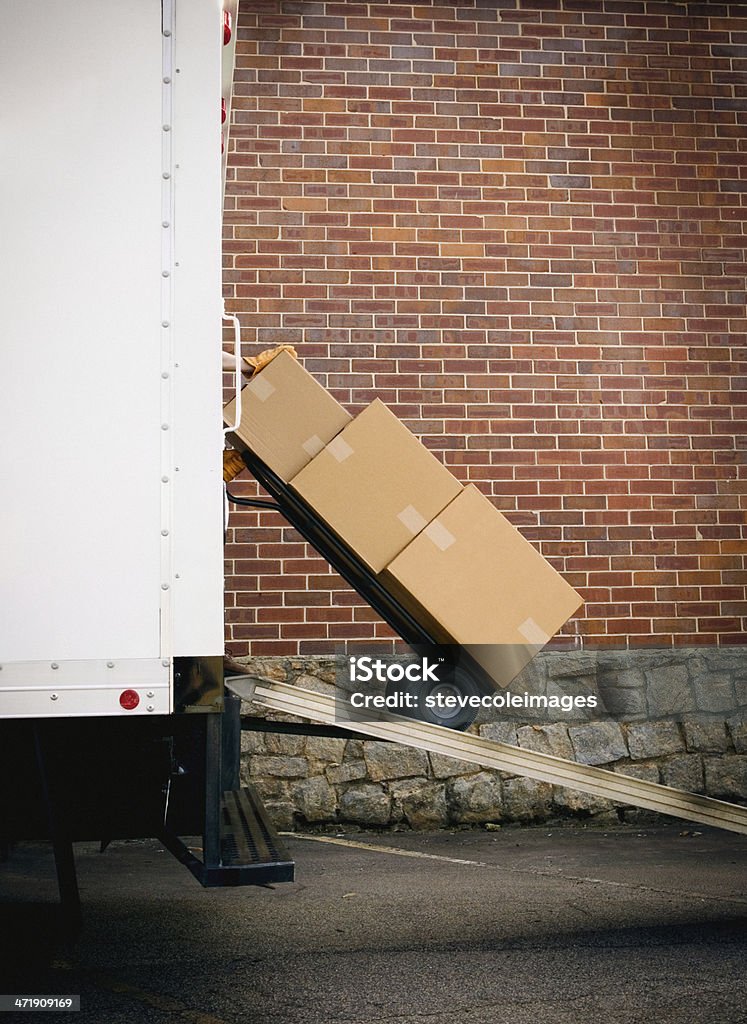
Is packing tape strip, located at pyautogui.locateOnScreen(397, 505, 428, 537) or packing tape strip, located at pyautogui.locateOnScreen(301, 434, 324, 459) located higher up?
packing tape strip, located at pyautogui.locateOnScreen(301, 434, 324, 459)

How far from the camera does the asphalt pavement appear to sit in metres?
2.96

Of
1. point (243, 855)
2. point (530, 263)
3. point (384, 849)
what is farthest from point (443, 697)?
point (530, 263)


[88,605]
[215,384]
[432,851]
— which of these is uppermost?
[215,384]

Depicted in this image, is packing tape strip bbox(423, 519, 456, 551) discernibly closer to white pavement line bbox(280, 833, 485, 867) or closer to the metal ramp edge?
the metal ramp edge

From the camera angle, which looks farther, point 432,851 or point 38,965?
point 432,851

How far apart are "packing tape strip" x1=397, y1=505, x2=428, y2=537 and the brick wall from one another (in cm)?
265

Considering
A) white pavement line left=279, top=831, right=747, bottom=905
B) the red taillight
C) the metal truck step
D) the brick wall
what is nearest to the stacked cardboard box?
the metal truck step

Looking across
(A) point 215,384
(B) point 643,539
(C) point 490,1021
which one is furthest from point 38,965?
(B) point 643,539

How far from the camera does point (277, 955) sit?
351 centimetres

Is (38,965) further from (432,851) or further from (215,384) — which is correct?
(432,851)

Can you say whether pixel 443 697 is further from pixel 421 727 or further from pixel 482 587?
pixel 482 587

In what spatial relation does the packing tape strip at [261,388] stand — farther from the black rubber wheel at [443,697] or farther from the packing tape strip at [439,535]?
the black rubber wheel at [443,697]

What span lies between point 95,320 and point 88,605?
2.40ft

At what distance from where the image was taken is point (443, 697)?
A: 12.5 feet
